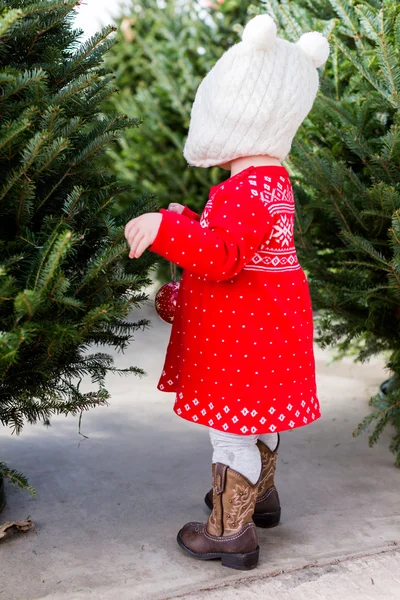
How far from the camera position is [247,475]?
220 centimetres

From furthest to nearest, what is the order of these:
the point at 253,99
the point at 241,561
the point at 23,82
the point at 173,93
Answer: the point at 173,93 → the point at 241,561 → the point at 253,99 → the point at 23,82

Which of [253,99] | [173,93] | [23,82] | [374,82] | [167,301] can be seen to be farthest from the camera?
Answer: [173,93]

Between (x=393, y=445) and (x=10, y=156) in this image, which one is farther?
(x=393, y=445)

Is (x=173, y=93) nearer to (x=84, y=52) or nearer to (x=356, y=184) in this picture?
(x=356, y=184)

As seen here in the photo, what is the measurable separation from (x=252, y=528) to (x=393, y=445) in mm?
1118

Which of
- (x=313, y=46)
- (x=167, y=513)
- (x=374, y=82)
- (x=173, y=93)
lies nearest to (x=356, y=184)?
(x=374, y=82)

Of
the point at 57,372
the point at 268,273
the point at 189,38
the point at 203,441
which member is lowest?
A: the point at 203,441

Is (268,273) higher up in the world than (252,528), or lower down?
higher up

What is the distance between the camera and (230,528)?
222 cm

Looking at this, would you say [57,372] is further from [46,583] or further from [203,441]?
[203,441]

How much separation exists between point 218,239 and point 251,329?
1.05 ft

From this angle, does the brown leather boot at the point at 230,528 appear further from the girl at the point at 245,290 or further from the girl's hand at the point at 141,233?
the girl's hand at the point at 141,233

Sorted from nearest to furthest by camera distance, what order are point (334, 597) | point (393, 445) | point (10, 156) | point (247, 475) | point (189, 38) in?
1. point (10, 156)
2. point (334, 597)
3. point (247, 475)
4. point (393, 445)
5. point (189, 38)

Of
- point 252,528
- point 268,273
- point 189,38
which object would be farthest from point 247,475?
point 189,38
